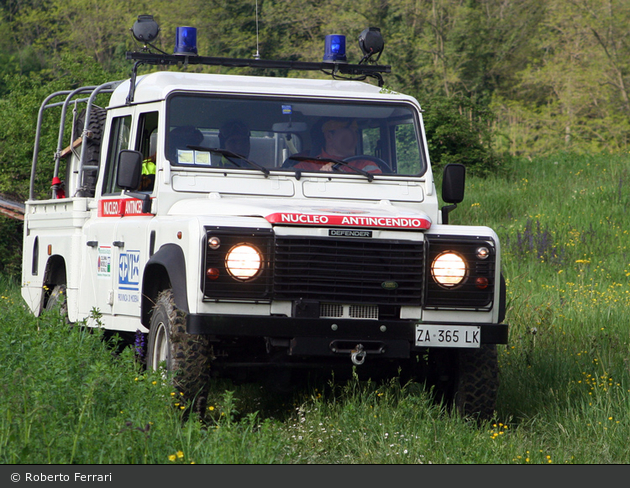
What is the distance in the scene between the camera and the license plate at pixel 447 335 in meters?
5.67

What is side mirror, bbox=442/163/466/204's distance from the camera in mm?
6801

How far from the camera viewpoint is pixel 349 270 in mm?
5598

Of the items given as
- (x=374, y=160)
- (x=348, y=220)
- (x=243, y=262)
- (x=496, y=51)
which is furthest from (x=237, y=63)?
(x=496, y=51)

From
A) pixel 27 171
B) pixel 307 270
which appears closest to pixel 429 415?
pixel 307 270

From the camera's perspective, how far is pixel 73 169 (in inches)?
357

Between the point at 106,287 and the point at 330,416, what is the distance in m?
2.36

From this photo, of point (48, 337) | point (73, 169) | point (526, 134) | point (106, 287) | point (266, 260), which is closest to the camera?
point (266, 260)

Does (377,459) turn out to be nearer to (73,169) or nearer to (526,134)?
(73,169)

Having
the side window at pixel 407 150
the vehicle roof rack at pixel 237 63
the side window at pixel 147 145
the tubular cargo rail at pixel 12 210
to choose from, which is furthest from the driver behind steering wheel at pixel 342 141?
the tubular cargo rail at pixel 12 210

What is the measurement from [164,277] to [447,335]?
193 centimetres

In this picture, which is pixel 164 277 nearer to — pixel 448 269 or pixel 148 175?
pixel 148 175

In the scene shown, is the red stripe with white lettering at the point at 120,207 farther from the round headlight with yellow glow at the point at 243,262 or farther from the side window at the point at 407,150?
the side window at the point at 407,150

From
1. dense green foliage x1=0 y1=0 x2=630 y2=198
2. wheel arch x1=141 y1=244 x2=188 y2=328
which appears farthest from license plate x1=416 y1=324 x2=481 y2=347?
dense green foliage x1=0 y1=0 x2=630 y2=198

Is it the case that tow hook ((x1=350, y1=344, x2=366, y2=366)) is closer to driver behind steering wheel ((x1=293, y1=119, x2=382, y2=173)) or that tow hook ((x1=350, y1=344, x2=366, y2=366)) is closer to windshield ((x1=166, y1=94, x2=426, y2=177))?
windshield ((x1=166, y1=94, x2=426, y2=177))
